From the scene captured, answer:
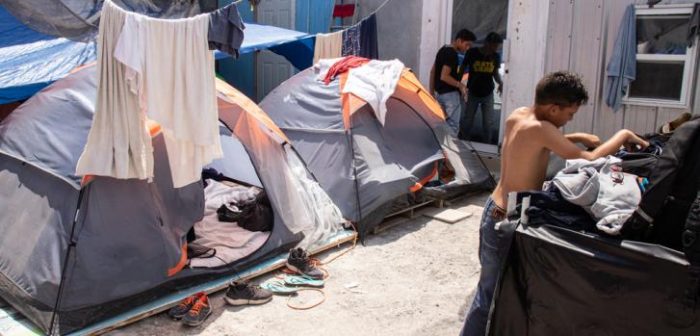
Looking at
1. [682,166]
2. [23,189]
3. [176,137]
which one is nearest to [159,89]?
[176,137]

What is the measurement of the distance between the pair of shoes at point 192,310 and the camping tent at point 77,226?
7.1 inches

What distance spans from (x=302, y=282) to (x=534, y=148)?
188 cm

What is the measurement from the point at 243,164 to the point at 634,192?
13.8ft

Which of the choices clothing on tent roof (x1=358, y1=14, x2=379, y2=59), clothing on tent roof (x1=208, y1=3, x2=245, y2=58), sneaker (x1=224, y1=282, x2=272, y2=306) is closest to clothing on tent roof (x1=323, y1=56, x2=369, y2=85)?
clothing on tent roof (x1=358, y1=14, x2=379, y2=59)

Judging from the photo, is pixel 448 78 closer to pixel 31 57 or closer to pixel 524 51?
pixel 524 51

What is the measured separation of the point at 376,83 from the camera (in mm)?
5305

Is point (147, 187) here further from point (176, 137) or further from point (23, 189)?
point (23, 189)

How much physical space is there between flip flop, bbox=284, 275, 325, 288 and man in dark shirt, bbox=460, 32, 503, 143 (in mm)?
3733

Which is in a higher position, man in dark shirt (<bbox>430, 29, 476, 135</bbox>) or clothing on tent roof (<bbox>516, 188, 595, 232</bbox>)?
man in dark shirt (<bbox>430, 29, 476, 135</bbox>)

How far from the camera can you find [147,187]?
3.54m

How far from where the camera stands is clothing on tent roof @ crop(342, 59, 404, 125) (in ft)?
17.0

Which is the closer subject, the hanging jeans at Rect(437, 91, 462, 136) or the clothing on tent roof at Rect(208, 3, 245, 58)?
the clothing on tent roof at Rect(208, 3, 245, 58)

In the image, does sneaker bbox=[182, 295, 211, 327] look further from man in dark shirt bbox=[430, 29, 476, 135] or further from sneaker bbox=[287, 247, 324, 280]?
man in dark shirt bbox=[430, 29, 476, 135]

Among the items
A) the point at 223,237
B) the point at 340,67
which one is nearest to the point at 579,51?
the point at 340,67
